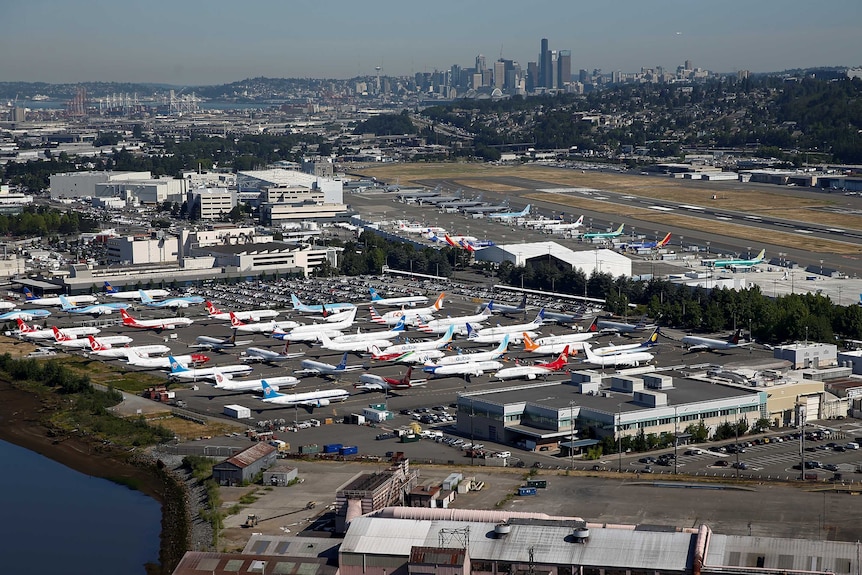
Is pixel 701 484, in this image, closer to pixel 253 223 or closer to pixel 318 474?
pixel 318 474

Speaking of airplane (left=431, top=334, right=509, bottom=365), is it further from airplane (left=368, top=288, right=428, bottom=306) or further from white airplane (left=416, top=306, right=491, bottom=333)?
airplane (left=368, top=288, right=428, bottom=306)

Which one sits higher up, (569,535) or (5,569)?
(569,535)

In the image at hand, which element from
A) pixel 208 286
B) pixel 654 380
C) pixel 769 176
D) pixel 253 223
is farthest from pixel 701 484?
pixel 769 176

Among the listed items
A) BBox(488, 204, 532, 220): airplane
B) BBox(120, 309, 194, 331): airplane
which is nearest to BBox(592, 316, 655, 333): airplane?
BBox(120, 309, 194, 331): airplane

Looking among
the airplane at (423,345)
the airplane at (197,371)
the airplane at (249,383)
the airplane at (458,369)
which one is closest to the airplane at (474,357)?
the airplane at (458,369)

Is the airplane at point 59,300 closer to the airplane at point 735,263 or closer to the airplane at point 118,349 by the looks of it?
the airplane at point 118,349
